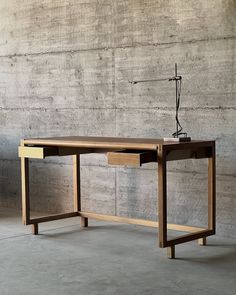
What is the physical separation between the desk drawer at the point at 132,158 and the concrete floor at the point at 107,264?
2.06 feet

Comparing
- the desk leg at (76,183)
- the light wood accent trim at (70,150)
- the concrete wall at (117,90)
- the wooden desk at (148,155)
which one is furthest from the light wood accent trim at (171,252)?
the desk leg at (76,183)

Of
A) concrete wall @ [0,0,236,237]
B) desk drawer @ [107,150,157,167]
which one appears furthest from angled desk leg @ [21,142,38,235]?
desk drawer @ [107,150,157,167]

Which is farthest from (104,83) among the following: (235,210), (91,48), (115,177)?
(235,210)

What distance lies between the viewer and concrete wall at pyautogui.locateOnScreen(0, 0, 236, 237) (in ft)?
14.6

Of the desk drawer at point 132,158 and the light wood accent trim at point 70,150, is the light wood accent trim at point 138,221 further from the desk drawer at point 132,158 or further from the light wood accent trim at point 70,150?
the desk drawer at point 132,158

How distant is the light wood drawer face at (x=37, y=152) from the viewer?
439 centimetres

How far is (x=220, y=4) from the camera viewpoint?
4.36 meters

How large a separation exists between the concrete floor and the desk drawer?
0.63 m

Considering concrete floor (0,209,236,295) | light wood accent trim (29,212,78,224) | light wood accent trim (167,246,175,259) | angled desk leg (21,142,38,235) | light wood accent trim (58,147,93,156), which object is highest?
light wood accent trim (58,147,93,156)

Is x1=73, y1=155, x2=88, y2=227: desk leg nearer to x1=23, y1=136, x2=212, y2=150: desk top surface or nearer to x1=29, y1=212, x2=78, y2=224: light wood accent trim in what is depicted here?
x1=29, y1=212, x2=78, y2=224: light wood accent trim

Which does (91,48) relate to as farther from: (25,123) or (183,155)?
(183,155)

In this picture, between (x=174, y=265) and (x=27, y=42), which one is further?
(x=27, y=42)

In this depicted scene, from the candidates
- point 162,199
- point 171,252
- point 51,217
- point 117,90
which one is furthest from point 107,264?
point 117,90

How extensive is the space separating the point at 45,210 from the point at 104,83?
142cm
